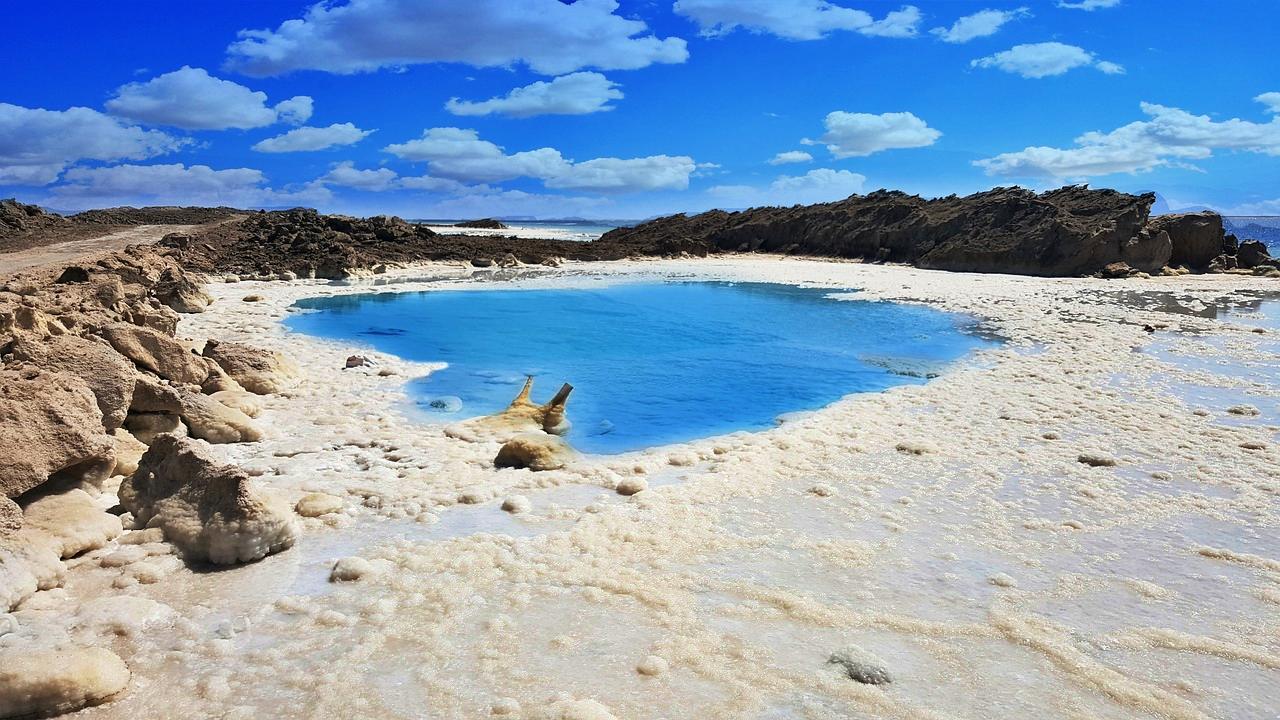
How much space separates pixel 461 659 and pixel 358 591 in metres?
1.02

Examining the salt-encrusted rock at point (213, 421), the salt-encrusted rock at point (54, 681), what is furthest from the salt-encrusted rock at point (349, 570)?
the salt-encrusted rock at point (213, 421)

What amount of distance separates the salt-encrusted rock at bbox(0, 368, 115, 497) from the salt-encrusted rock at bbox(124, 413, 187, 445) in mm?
1193

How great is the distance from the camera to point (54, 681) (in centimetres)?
311

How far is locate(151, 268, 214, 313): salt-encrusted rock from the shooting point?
17.4 m

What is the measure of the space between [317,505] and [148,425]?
7.69ft

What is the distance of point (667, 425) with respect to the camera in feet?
30.6

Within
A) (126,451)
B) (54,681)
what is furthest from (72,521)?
(54,681)

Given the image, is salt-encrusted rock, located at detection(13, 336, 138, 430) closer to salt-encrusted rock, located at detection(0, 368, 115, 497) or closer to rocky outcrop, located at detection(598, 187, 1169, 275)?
salt-encrusted rock, located at detection(0, 368, 115, 497)

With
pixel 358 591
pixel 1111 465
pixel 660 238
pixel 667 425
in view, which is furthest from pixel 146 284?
pixel 660 238

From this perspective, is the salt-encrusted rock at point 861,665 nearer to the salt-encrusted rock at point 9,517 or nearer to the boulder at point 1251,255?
the salt-encrusted rock at point 9,517

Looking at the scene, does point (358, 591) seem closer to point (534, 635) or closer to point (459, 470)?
point (534, 635)

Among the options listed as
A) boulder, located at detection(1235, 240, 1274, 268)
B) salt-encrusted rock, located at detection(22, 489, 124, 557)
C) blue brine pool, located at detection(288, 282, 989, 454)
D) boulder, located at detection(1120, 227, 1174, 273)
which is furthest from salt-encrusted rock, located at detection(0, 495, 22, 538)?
boulder, located at detection(1235, 240, 1274, 268)

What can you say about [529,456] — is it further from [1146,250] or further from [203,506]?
[1146,250]

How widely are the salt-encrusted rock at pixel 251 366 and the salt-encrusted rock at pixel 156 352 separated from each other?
0.59 m
